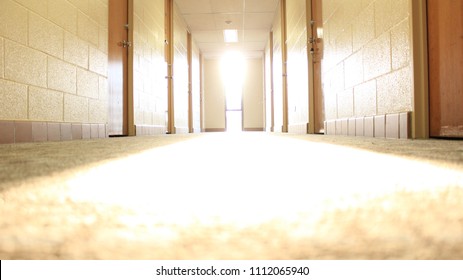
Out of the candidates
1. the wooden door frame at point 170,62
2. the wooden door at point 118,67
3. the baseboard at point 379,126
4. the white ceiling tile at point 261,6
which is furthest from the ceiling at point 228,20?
the baseboard at point 379,126

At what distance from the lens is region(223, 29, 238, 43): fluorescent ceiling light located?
29.2 feet

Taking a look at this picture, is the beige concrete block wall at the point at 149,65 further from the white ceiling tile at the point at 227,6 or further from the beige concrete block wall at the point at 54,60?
the white ceiling tile at the point at 227,6

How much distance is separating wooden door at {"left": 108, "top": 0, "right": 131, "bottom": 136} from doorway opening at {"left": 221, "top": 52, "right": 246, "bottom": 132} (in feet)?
28.3

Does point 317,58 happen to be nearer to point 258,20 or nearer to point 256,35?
point 258,20

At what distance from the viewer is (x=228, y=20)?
794 centimetres

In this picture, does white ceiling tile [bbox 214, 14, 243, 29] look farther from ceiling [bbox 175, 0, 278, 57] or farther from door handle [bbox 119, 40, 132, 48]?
door handle [bbox 119, 40, 132, 48]

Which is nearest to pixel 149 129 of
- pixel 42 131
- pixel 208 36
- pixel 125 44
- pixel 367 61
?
pixel 125 44

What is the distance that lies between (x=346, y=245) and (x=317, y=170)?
0.20 m

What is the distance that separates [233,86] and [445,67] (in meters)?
11.5

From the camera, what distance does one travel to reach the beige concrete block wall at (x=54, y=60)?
2.08 m

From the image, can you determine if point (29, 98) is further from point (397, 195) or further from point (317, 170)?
point (397, 195)

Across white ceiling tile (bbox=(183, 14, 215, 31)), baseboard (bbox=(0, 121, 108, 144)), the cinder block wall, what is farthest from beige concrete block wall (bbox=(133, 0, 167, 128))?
the cinder block wall

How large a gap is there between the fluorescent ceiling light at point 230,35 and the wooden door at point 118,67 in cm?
493

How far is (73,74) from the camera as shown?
2859mm
